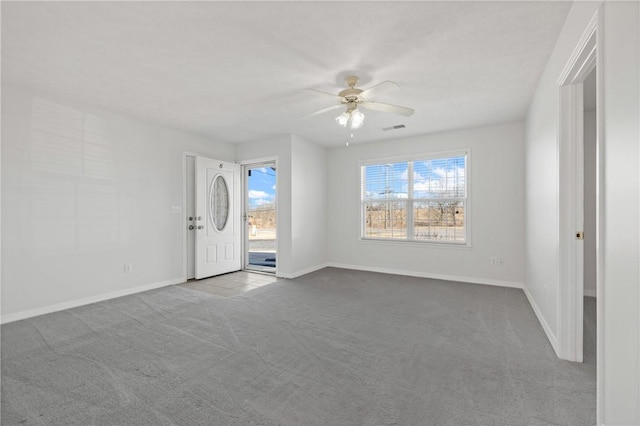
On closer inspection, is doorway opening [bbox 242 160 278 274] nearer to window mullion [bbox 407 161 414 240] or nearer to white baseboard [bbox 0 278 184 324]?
white baseboard [bbox 0 278 184 324]

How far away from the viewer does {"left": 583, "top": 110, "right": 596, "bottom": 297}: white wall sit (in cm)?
402

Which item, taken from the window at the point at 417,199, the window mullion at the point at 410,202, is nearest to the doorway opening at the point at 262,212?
the window at the point at 417,199

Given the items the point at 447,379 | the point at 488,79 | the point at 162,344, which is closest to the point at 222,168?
the point at 162,344

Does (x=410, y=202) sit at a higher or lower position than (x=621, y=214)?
higher

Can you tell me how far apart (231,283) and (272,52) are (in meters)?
3.63

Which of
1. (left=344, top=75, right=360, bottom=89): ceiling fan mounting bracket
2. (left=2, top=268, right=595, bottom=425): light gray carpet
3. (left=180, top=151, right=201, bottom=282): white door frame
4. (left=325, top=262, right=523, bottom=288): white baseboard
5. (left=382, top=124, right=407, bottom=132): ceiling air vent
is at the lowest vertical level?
(left=2, top=268, right=595, bottom=425): light gray carpet

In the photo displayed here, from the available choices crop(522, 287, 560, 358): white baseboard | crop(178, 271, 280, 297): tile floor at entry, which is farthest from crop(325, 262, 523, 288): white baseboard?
crop(178, 271, 280, 297): tile floor at entry

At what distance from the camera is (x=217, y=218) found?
17.7 feet

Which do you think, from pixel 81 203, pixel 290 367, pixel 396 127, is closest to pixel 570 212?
pixel 290 367

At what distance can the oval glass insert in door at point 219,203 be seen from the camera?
527 cm

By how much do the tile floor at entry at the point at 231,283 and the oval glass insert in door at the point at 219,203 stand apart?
37.7 inches

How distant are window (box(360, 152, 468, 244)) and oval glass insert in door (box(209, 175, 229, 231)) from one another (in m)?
2.77

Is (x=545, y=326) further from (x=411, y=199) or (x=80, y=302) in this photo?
(x=80, y=302)

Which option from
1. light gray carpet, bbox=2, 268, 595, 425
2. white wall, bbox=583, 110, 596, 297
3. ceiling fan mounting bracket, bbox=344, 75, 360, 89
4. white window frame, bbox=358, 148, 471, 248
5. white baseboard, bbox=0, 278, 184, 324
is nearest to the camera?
light gray carpet, bbox=2, 268, 595, 425
